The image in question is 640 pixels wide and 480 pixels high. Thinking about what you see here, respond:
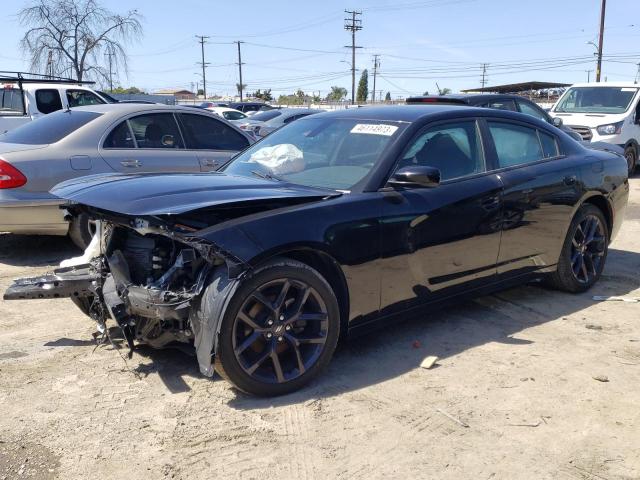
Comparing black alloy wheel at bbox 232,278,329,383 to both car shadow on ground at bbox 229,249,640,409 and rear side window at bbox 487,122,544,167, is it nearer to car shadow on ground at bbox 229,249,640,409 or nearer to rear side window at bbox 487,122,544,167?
car shadow on ground at bbox 229,249,640,409

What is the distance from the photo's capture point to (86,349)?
406 cm

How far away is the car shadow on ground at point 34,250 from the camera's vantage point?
248 inches

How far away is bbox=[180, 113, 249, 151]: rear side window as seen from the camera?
7.04 m

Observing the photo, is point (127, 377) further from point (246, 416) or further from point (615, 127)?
point (615, 127)

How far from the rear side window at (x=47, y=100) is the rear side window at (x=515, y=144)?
9.72 meters

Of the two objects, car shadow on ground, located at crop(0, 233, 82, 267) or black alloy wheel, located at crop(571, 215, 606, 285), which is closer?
black alloy wheel, located at crop(571, 215, 606, 285)

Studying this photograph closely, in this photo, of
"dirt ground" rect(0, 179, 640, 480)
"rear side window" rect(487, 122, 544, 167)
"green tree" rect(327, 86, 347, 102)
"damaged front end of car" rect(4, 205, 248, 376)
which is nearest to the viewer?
"dirt ground" rect(0, 179, 640, 480)

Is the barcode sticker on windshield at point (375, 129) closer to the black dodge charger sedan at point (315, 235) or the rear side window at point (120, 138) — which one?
the black dodge charger sedan at point (315, 235)

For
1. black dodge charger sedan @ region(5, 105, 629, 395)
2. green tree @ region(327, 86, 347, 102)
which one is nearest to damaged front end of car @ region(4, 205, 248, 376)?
black dodge charger sedan @ region(5, 105, 629, 395)

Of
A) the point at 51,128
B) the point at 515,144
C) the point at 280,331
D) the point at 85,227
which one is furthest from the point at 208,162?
the point at 280,331

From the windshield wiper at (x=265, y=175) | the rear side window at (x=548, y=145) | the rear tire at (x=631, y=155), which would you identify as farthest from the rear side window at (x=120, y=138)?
the rear tire at (x=631, y=155)

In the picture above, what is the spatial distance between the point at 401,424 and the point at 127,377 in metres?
1.66

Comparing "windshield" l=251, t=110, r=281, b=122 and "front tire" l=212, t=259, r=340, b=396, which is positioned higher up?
"windshield" l=251, t=110, r=281, b=122

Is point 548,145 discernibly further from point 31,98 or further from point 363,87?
point 363,87
